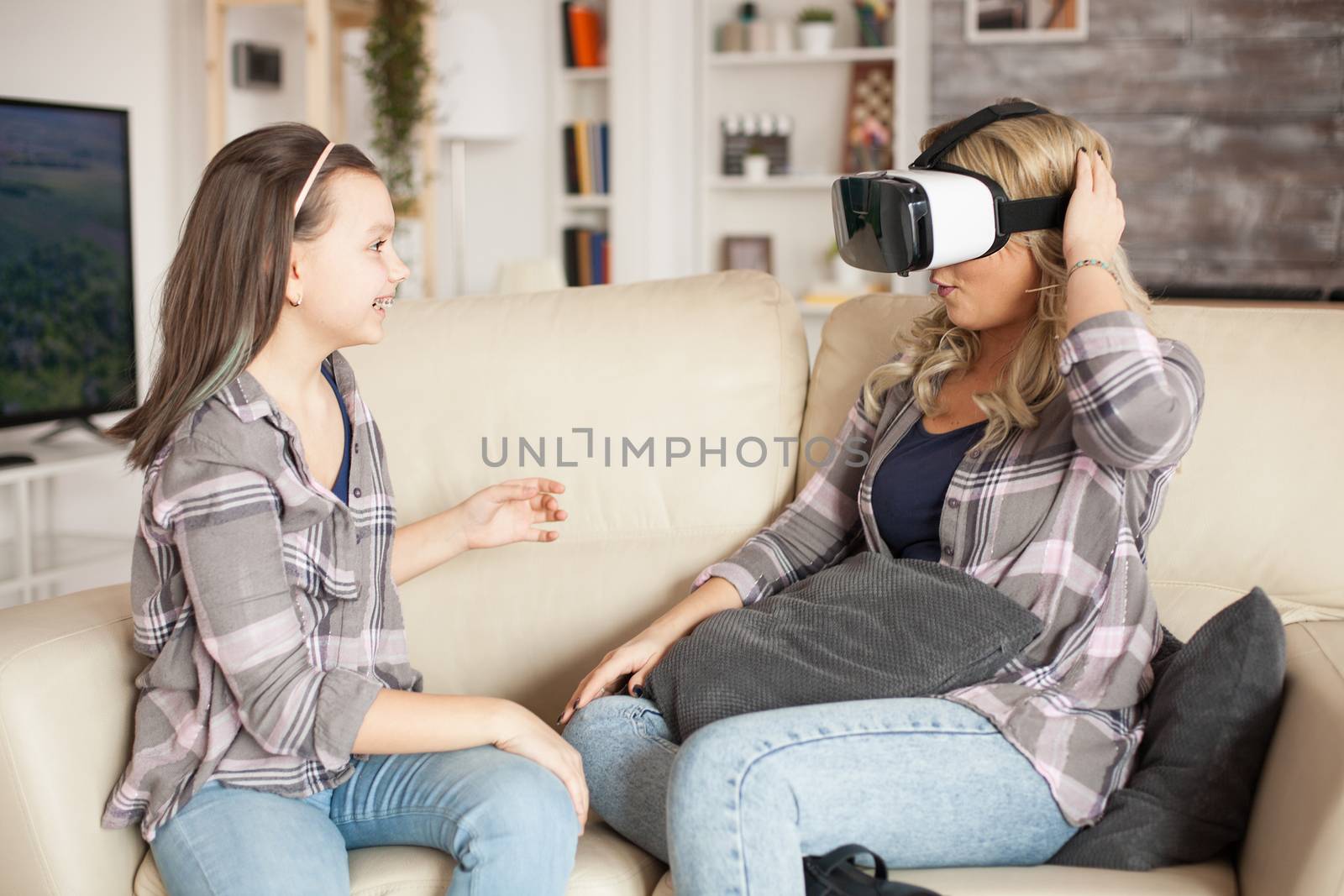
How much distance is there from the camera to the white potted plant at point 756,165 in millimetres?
4434

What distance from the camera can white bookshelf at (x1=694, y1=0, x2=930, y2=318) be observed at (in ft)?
14.3

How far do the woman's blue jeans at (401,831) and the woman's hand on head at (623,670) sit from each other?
230 mm

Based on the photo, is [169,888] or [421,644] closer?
[169,888]

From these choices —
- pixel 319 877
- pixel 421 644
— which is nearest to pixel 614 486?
pixel 421 644

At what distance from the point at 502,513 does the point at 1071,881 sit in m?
0.76

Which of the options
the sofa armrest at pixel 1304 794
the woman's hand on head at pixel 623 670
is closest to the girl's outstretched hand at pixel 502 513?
the woman's hand on head at pixel 623 670

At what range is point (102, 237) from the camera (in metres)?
3.09

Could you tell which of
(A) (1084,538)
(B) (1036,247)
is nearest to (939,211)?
(B) (1036,247)

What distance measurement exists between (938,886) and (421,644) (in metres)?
0.86

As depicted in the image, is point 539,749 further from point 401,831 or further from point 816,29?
point 816,29

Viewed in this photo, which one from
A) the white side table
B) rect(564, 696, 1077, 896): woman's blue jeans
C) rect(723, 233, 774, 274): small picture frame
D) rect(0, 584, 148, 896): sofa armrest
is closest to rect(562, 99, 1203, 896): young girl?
rect(564, 696, 1077, 896): woman's blue jeans

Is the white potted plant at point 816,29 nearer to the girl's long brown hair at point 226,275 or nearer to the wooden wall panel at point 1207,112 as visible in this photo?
the wooden wall panel at point 1207,112

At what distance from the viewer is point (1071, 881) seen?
123 cm

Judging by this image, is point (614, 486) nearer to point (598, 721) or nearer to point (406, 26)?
point (598, 721)
